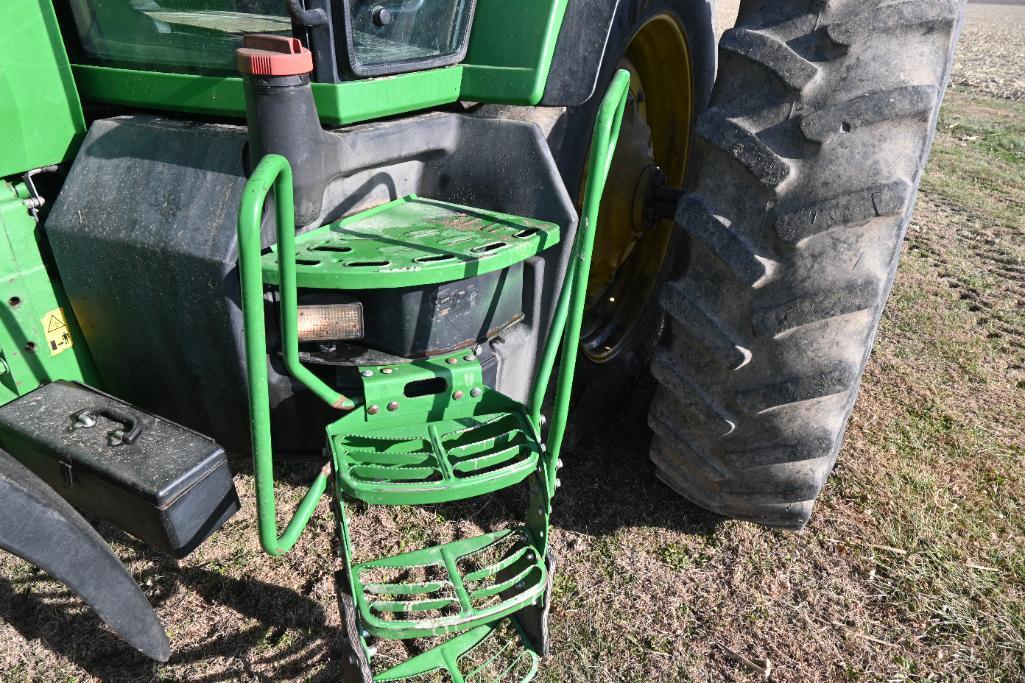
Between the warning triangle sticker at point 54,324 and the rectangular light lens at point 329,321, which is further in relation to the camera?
the warning triangle sticker at point 54,324

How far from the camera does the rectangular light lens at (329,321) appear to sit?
139 cm

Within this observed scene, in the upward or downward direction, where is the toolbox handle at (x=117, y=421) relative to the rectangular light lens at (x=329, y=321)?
downward

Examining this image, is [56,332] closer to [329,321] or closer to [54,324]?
[54,324]

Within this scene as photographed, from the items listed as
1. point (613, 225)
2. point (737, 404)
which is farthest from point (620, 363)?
point (737, 404)

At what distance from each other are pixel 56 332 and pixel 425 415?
741mm

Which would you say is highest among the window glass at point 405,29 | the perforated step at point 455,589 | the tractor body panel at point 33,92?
the window glass at point 405,29

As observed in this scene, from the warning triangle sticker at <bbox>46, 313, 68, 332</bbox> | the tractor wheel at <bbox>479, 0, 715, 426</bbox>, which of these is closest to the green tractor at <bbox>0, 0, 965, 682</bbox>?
the warning triangle sticker at <bbox>46, 313, 68, 332</bbox>

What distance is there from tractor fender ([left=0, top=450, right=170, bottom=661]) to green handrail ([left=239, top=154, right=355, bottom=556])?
10.3 inches

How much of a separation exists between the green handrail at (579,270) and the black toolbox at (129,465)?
59cm

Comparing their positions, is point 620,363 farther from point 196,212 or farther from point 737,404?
point 196,212

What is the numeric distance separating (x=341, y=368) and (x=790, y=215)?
876mm

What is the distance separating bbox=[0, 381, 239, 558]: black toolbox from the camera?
1340 mm

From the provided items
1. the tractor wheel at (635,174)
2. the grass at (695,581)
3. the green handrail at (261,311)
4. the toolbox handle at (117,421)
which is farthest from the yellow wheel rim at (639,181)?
the toolbox handle at (117,421)

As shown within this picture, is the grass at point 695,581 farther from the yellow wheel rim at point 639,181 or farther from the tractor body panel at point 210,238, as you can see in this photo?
the tractor body panel at point 210,238
